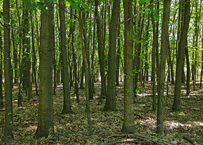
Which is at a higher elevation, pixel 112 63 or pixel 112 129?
pixel 112 63

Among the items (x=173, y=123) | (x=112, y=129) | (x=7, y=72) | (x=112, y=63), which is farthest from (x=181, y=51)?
(x=7, y=72)

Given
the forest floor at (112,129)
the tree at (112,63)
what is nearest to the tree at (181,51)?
the forest floor at (112,129)

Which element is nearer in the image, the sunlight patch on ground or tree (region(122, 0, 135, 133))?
tree (region(122, 0, 135, 133))

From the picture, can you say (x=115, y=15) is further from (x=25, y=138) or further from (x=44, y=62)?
(x=25, y=138)

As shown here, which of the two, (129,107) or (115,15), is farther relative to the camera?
(115,15)

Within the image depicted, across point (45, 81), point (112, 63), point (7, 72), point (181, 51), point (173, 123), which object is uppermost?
point (181, 51)

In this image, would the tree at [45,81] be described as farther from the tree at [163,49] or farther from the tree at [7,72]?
the tree at [163,49]

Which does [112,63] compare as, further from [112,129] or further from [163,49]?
[163,49]

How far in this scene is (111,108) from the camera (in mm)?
7965

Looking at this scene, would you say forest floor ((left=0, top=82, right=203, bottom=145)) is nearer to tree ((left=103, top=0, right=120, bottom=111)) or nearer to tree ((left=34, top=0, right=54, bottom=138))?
tree ((left=34, top=0, right=54, bottom=138))

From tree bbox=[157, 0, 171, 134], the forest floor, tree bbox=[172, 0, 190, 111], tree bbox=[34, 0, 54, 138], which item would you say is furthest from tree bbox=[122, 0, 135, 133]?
tree bbox=[172, 0, 190, 111]

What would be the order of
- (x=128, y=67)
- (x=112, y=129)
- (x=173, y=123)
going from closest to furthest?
(x=128, y=67) → (x=112, y=129) → (x=173, y=123)

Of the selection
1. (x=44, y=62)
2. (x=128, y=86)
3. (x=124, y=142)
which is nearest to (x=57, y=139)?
(x=124, y=142)

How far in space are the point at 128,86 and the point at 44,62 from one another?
7.67 feet
